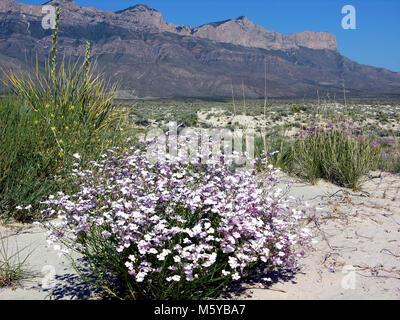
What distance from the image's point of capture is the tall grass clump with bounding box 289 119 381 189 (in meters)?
5.74

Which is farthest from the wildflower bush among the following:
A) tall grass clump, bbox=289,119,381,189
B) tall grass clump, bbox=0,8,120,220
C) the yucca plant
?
the yucca plant

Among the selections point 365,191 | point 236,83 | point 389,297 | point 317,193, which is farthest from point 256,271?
point 236,83

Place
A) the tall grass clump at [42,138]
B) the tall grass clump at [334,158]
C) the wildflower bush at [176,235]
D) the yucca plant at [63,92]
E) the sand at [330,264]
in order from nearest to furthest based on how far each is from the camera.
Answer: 1. the wildflower bush at [176,235]
2. the sand at [330,264]
3. the tall grass clump at [42,138]
4. the tall grass clump at [334,158]
5. the yucca plant at [63,92]

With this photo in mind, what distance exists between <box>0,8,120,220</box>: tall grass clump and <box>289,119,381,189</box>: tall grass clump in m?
3.31

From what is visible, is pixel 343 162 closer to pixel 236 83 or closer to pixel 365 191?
pixel 365 191

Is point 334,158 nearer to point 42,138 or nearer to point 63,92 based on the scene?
point 42,138

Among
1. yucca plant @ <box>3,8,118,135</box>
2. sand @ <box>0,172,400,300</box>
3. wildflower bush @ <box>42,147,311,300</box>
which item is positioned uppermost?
yucca plant @ <box>3,8,118,135</box>

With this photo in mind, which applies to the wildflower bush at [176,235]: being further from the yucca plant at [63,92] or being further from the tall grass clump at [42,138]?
the yucca plant at [63,92]

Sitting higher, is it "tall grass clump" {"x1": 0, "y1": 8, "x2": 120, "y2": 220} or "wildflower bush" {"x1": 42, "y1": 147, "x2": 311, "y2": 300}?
"tall grass clump" {"x1": 0, "y1": 8, "x2": 120, "y2": 220}

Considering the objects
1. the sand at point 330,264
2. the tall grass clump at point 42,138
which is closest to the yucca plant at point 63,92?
the tall grass clump at point 42,138

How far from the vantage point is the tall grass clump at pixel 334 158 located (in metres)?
5.74

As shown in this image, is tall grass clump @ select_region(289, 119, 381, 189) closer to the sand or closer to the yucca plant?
the sand

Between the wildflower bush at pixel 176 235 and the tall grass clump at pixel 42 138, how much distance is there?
40.4 inches
